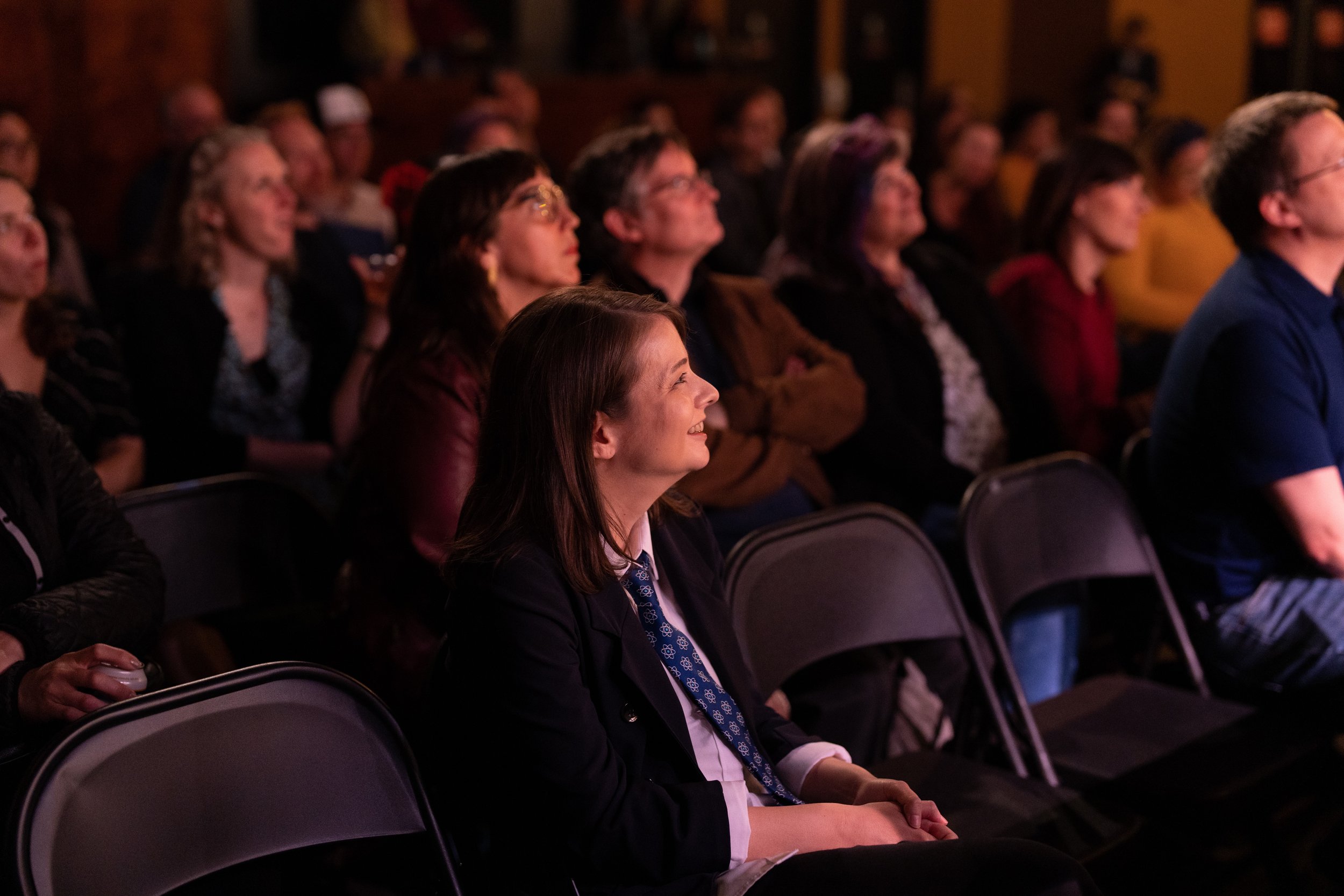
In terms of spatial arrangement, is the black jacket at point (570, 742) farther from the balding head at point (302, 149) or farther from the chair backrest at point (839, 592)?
the balding head at point (302, 149)

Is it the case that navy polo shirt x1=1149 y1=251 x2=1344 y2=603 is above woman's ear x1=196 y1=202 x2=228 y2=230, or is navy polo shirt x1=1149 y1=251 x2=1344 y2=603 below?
below

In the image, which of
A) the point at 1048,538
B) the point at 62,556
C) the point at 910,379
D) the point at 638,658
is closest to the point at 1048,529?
the point at 1048,538

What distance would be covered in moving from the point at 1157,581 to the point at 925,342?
883 mm

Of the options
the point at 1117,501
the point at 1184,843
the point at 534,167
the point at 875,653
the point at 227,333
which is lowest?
the point at 1184,843

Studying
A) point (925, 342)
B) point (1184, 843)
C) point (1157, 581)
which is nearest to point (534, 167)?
point (925, 342)

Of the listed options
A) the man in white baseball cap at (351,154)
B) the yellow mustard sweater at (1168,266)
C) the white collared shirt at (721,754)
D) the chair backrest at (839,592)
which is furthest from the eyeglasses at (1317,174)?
the man in white baseball cap at (351,154)

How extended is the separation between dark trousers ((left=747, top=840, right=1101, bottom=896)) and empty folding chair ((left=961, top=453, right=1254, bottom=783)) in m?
0.66

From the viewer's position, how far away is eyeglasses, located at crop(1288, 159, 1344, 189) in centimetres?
226

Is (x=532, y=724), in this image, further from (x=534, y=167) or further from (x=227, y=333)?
(x=227, y=333)

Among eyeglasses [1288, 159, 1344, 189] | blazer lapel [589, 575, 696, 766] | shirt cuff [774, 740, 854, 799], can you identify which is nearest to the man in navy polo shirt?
eyeglasses [1288, 159, 1344, 189]

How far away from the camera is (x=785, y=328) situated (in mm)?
2777

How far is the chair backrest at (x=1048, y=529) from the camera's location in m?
2.17

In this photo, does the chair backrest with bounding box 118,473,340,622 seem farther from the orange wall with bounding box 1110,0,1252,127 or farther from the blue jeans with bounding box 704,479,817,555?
the orange wall with bounding box 1110,0,1252,127

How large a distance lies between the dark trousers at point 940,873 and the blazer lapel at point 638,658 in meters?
0.18
